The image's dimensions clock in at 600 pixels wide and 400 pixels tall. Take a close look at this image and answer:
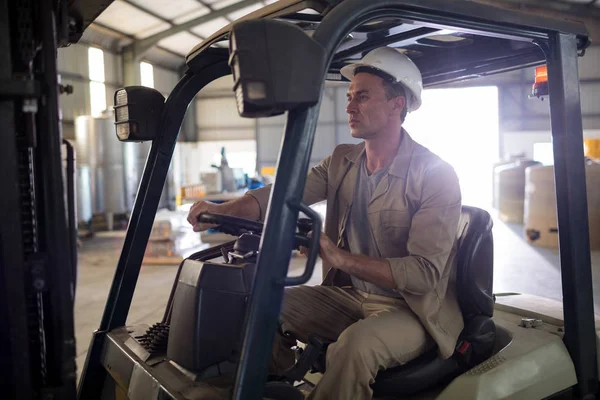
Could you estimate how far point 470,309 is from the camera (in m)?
2.25

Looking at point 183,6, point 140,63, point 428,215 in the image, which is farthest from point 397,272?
point 140,63

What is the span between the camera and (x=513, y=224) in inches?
469

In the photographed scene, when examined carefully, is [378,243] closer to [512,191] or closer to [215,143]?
[512,191]

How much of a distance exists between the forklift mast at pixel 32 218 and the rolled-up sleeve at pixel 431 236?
107 cm

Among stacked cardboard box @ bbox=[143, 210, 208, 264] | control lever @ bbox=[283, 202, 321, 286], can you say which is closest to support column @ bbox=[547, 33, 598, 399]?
control lever @ bbox=[283, 202, 321, 286]

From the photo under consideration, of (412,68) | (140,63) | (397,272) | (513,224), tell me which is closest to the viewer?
(397,272)

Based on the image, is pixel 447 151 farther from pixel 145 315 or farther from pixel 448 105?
pixel 145 315

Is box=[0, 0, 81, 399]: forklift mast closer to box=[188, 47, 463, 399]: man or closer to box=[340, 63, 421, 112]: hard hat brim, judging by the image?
box=[188, 47, 463, 399]: man

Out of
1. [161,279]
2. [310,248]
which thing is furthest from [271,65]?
[161,279]

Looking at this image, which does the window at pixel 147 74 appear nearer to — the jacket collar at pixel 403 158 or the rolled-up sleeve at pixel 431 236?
the jacket collar at pixel 403 158

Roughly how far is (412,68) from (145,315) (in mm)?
4427

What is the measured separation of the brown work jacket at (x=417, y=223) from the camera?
2.03 meters

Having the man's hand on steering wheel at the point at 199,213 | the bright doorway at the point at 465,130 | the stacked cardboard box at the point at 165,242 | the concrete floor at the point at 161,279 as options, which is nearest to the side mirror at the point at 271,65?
the man's hand on steering wheel at the point at 199,213

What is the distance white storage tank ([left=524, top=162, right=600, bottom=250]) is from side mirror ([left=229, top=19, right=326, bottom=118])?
791 centimetres
